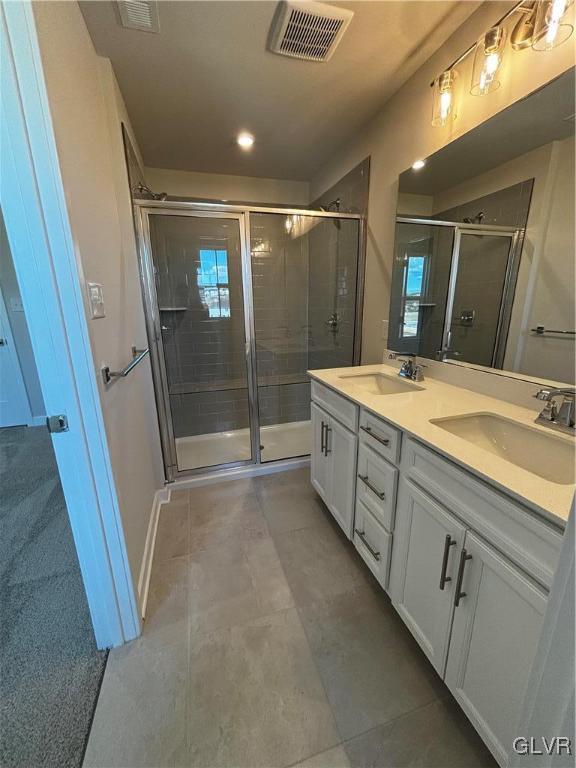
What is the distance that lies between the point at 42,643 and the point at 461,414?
1.88 meters

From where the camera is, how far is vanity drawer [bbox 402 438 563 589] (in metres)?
0.66

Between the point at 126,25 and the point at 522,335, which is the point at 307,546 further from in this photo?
the point at 126,25

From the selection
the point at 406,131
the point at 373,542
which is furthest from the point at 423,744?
the point at 406,131

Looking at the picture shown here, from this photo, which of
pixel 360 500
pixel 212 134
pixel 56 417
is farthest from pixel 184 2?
pixel 360 500

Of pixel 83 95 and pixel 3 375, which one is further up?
pixel 83 95

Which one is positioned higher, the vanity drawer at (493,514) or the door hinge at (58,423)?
the door hinge at (58,423)

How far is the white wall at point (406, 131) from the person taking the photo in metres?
1.15

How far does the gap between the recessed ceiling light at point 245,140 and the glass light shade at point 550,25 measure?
168 cm

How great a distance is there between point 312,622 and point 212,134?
2.98 m

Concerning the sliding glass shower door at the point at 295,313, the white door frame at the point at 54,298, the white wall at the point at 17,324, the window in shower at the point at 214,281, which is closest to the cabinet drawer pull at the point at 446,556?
the white door frame at the point at 54,298

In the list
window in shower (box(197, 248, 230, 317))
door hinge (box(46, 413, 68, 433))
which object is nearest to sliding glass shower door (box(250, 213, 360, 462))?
window in shower (box(197, 248, 230, 317))

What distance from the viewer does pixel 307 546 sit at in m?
1.70

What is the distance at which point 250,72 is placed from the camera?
1.57m

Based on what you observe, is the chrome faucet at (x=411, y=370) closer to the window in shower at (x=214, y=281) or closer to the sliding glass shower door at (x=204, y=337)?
the sliding glass shower door at (x=204, y=337)
